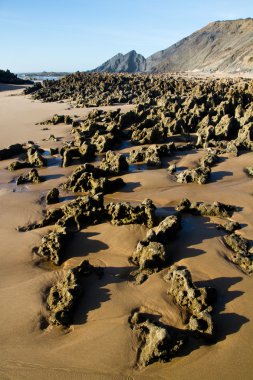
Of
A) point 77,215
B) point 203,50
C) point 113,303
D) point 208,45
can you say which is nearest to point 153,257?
point 113,303

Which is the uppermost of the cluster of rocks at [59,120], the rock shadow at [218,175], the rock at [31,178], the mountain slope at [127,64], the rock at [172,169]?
the mountain slope at [127,64]

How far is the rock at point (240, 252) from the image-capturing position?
4.70 meters

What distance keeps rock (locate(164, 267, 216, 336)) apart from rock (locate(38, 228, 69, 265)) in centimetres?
166

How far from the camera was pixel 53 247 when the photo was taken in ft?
16.7

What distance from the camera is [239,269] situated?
15.3 ft

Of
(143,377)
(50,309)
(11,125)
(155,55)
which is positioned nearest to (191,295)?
(143,377)

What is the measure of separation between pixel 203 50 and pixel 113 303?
97248 millimetres

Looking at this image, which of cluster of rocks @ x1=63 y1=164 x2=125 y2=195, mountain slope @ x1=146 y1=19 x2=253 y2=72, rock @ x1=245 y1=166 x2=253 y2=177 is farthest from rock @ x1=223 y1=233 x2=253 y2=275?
mountain slope @ x1=146 y1=19 x2=253 y2=72

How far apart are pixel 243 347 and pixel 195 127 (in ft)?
34.5

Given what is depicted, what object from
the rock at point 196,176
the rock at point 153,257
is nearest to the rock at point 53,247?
the rock at point 153,257

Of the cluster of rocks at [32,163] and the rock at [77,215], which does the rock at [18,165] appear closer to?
the cluster of rocks at [32,163]

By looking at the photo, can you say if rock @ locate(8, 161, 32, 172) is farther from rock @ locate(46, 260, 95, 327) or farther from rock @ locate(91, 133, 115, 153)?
rock @ locate(46, 260, 95, 327)

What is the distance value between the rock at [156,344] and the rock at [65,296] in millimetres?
814

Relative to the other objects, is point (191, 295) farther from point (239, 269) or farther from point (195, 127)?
point (195, 127)
